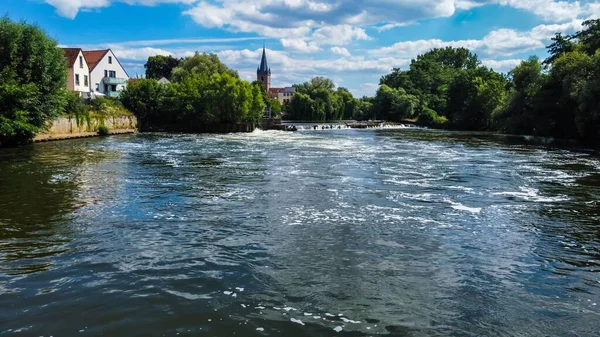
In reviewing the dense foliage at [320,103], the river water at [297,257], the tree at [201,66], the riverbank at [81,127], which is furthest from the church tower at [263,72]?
the river water at [297,257]

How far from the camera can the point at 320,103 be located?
132250 millimetres

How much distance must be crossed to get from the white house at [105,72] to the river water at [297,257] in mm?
64740

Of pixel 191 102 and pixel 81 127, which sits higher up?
pixel 191 102

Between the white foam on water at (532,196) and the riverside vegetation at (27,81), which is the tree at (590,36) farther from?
the riverside vegetation at (27,81)

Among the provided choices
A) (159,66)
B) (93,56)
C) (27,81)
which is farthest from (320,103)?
(27,81)

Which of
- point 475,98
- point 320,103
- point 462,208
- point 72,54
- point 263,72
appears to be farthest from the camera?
point 263,72

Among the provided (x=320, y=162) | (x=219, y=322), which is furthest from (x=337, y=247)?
(x=320, y=162)

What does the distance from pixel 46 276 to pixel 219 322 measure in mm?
3976

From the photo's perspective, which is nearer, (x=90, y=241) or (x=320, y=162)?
(x=90, y=241)

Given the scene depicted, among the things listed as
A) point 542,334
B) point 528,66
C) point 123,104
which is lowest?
point 542,334

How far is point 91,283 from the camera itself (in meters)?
8.59

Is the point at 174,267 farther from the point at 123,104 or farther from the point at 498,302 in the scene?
the point at 123,104

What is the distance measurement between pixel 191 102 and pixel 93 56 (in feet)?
86.5

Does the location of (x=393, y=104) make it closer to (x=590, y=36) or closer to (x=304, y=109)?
(x=304, y=109)
